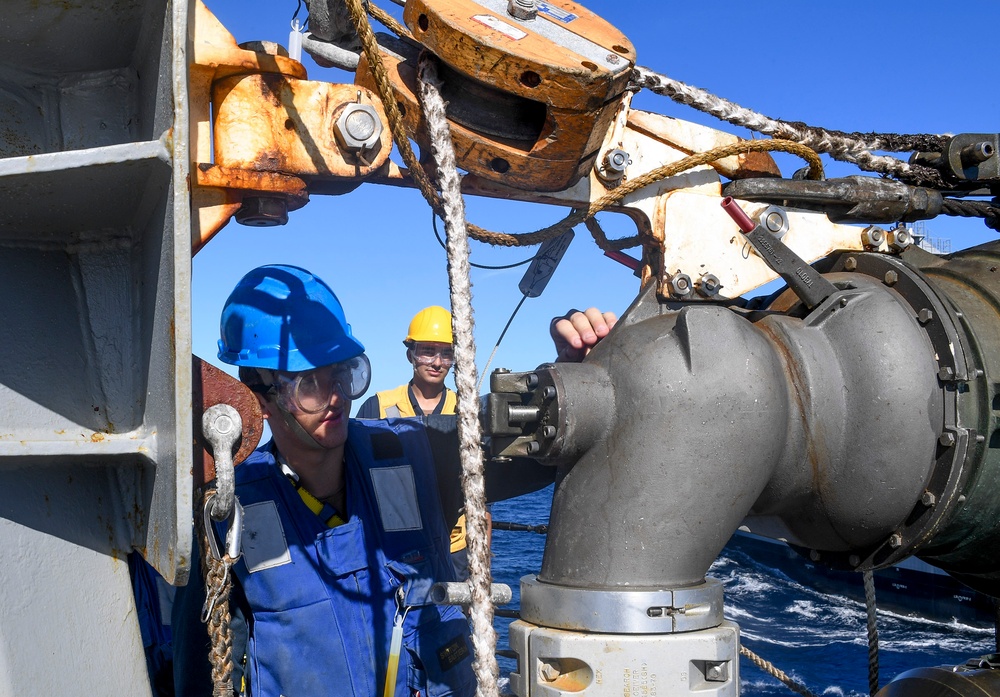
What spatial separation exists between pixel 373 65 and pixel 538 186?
1.59 feet

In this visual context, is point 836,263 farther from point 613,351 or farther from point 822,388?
point 613,351

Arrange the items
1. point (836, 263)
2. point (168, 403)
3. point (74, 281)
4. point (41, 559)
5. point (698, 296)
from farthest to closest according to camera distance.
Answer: point (836, 263) → point (698, 296) → point (74, 281) → point (41, 559) → point (168, 403)

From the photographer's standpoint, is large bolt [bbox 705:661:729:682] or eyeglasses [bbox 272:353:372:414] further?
eyeglasses [bbox 272:353:372:414]

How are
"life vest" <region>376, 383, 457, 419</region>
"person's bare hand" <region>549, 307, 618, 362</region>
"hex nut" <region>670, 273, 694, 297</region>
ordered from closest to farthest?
1. "hex nut" <region>670, 273, 694, 297</region>
2. "person's bare hand" <region>549, 307, 618, 362</region>
3. "life vest" <region>376, 383, 457, 419</region>

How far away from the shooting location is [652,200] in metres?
2.16

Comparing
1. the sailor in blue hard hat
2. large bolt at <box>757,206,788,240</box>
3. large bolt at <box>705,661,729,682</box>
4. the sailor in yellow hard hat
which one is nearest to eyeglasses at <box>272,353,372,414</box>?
the sailor in blue hard hat

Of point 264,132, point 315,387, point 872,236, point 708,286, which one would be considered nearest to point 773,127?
point 872,236

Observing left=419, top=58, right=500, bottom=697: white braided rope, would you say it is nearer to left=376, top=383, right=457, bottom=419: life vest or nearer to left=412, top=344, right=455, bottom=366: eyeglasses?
left=376, top=383, right=457, bottom=419: life vest

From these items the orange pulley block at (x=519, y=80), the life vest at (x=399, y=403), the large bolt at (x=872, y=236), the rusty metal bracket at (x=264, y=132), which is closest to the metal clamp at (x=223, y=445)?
the rusty metal bracket at (x=264, y=132)

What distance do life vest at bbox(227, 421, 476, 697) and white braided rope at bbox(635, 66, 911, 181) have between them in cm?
142

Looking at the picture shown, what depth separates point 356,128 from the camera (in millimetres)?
1823

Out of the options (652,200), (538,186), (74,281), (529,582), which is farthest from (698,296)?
(74,281)

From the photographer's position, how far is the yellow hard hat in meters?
7.34

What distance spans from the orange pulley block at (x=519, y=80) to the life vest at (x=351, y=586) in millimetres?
1229
